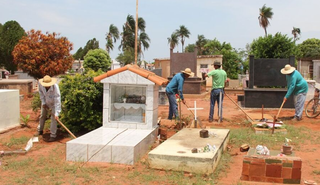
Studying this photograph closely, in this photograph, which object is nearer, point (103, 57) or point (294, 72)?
point (294, 72)

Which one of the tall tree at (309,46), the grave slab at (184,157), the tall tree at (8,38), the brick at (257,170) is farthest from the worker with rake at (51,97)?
the tall tree at (309,46)

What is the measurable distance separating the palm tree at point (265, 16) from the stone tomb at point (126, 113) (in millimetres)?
39419

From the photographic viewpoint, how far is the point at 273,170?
4.52 m


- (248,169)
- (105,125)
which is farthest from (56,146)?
(248,169)

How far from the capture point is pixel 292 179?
446 centimetres

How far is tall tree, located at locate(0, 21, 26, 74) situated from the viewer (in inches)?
1297

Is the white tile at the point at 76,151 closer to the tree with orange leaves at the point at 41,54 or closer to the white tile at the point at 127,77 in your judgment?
the white tile at the point at 127,77

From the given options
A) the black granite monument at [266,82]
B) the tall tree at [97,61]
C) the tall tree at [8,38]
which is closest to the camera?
the black granite monument at [266,82]

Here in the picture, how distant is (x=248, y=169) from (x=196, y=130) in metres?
2.55

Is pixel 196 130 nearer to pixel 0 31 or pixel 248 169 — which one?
pixel 248 169

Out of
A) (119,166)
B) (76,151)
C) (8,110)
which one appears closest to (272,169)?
(119,166)

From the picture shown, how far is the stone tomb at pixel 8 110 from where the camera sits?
26.6 ft

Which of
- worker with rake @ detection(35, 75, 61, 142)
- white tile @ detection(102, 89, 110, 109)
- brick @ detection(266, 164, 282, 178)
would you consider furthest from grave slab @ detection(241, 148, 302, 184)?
worker with rake @ detection(35, 75, 61, 142)

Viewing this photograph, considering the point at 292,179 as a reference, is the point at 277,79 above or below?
above
